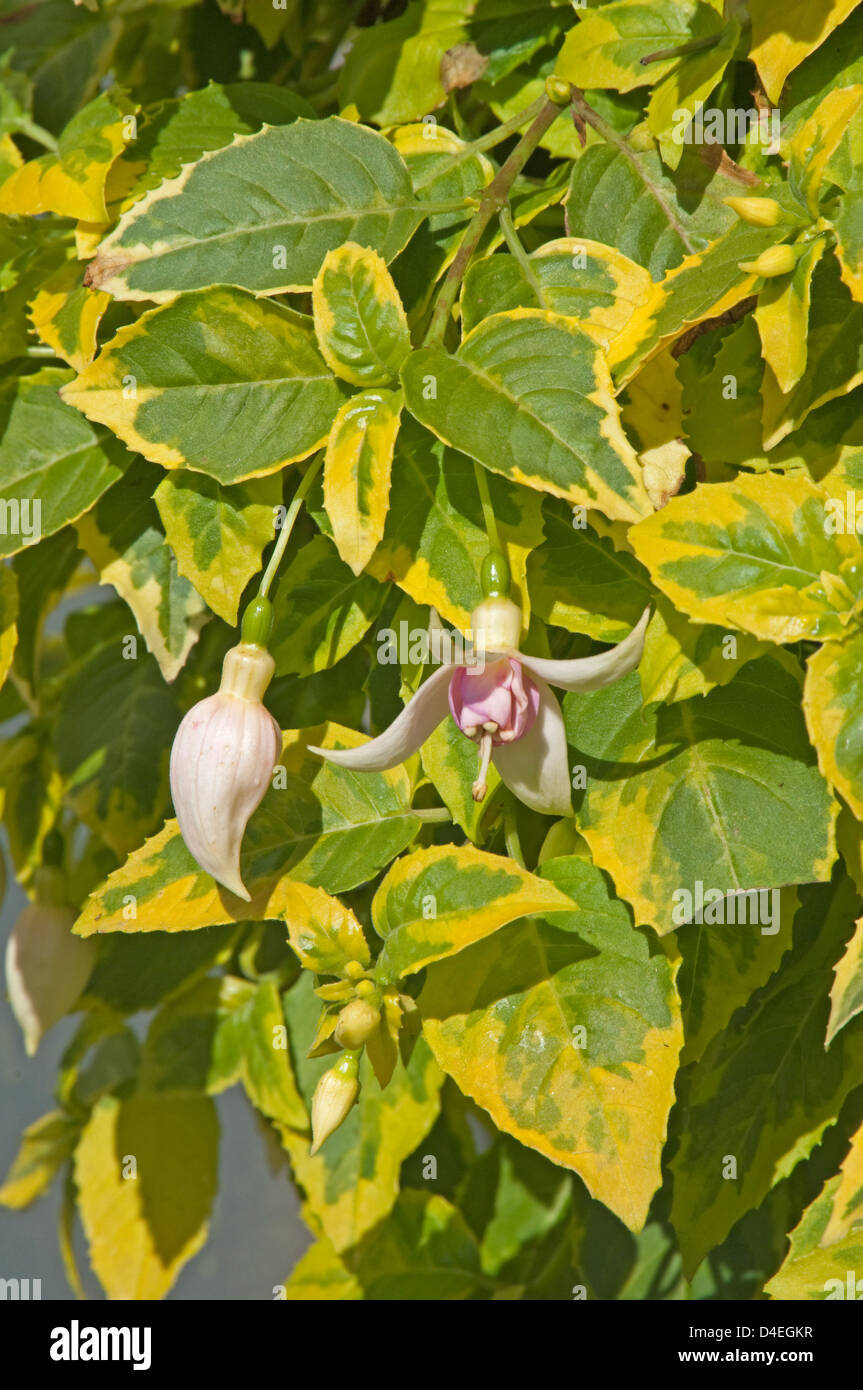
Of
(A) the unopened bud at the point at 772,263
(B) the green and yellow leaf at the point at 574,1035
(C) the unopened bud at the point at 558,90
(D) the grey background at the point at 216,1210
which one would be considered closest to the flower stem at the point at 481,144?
(C) the unopened bud at the point at 558,90

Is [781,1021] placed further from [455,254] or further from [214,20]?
[214,20]

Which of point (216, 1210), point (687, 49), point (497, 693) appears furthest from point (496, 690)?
point (216, 1210)

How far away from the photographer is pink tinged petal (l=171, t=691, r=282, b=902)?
34cm

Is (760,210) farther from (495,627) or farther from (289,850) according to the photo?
(289,850)

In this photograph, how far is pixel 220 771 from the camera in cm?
34

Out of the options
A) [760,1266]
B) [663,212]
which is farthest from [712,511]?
[760,1266]

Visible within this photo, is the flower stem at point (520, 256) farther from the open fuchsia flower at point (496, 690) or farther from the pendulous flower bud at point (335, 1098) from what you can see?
the pendulous flower bud at point (335, 1098)

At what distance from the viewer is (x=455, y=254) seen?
14.6 inches

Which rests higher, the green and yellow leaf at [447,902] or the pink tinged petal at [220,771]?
the pink tinged petal at [220,771]

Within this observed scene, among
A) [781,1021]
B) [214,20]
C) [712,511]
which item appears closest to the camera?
[712,511]

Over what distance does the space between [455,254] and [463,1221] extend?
0.45m

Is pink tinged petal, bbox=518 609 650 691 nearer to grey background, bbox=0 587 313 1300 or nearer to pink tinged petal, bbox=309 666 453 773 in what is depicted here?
pink tinged petal, bbox=309 666 453 773

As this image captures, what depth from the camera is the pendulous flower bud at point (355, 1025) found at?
0.34 m

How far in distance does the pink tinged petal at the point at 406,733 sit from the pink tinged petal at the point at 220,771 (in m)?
0.03
